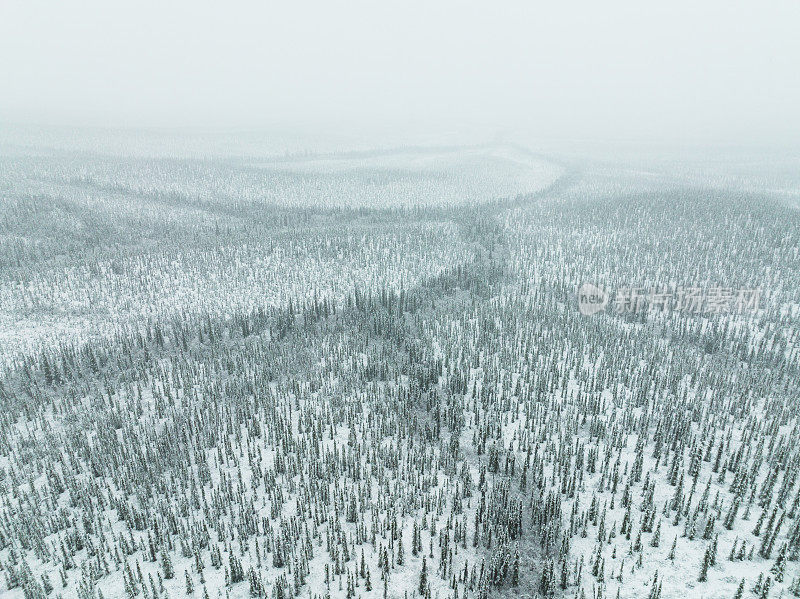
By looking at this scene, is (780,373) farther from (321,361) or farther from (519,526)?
(321,361)

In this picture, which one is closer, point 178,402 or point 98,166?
point 178,402

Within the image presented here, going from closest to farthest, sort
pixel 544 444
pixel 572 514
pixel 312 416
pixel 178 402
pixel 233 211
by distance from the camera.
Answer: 1. pixel 572 514
2. pixel 544 444
3. pixel 312 416
4. pixel 178 402
5. pixel 233 211

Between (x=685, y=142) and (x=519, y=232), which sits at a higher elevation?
(x=685, y=142)

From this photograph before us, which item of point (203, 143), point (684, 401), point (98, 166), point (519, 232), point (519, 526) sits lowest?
point (519, 526)

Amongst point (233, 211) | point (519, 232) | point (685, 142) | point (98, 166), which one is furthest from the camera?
point (685, 142)

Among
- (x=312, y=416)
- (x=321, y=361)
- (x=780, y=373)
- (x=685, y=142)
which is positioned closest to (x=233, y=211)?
(x=321, y=361)

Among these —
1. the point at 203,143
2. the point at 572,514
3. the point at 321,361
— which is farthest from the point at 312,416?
the point at 203,143

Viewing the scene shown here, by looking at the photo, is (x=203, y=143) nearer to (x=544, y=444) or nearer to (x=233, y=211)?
(x=233, y=211)
